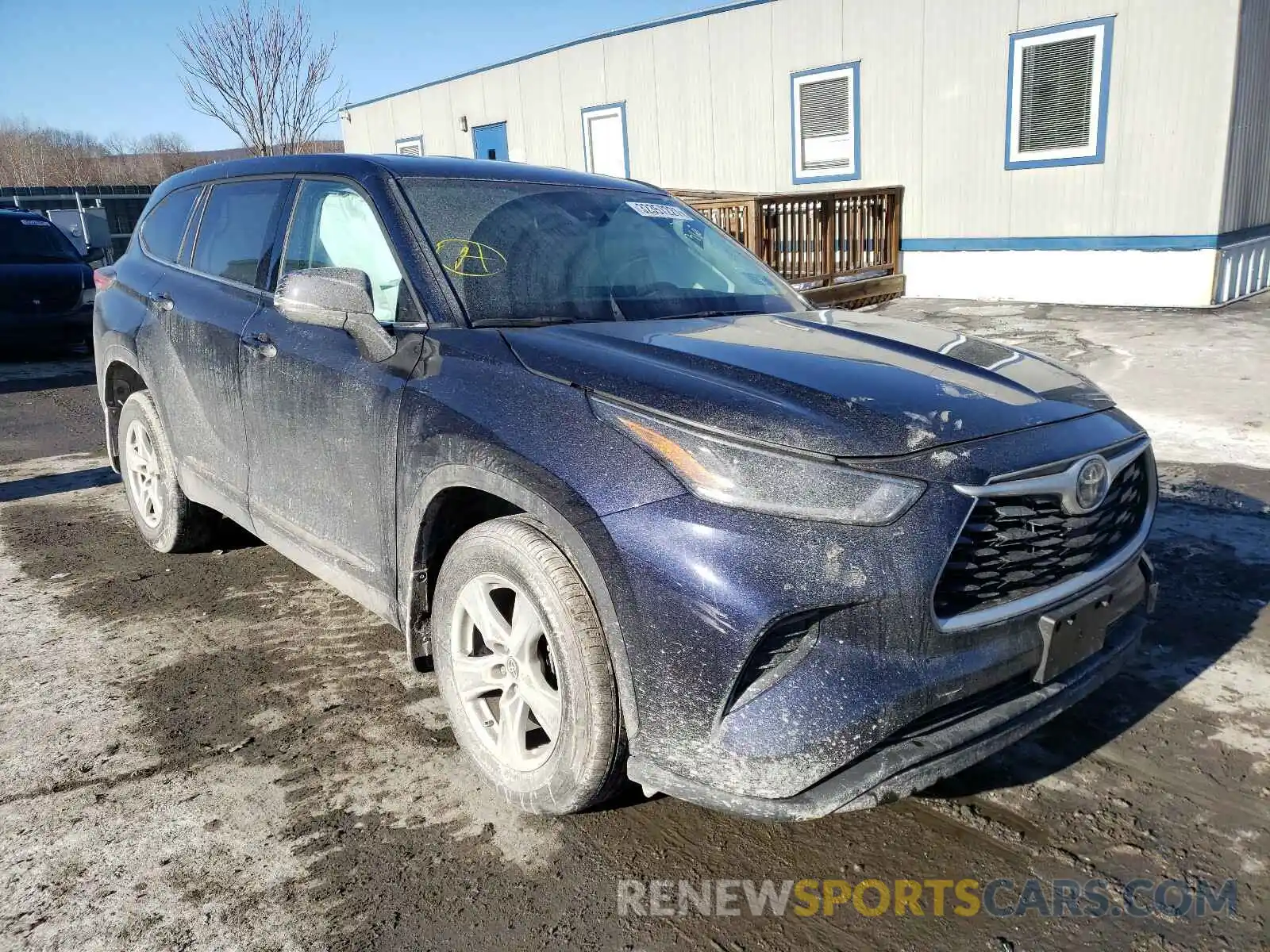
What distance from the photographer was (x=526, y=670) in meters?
2.53

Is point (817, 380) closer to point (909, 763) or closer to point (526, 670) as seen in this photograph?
point (909, 763)

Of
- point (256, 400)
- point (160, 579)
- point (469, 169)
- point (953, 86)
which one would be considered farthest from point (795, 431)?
point (953, 86)

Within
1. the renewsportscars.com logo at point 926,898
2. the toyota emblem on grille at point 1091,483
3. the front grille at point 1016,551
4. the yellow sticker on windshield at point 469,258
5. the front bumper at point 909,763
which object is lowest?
the renewsportscars.com logo at point 926,898

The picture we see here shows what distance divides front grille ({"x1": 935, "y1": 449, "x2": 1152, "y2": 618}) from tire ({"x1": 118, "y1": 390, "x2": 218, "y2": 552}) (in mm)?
3568

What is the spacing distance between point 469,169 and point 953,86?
433 inches

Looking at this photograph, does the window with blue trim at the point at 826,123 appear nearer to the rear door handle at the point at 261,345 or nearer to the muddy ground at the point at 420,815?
the muddy ground at the point at 420,815

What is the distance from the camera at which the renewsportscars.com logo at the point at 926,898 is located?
89.4 inches

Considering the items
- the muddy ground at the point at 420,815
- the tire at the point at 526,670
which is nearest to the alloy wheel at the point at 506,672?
the tire at the point at 526,670

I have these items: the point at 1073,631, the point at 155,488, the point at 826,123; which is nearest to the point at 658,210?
the point at 1073,631

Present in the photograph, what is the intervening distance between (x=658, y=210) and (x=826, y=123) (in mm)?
11529

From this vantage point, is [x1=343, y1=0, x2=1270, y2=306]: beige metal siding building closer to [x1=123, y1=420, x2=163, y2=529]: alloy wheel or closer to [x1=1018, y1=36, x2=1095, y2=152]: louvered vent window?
[x1=1018, y1=36, x2=1095, y2=152]: louvered vent window

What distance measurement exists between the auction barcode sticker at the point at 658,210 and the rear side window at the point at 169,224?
2.12 meters

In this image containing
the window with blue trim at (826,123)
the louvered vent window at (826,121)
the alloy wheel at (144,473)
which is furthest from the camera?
the louvered vent window at (826,121)

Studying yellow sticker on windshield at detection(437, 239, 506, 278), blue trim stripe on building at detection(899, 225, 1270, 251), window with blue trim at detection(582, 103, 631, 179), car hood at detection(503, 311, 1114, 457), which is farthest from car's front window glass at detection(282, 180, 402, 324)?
window with blue trim at detection(582, 103, 631, 179)
